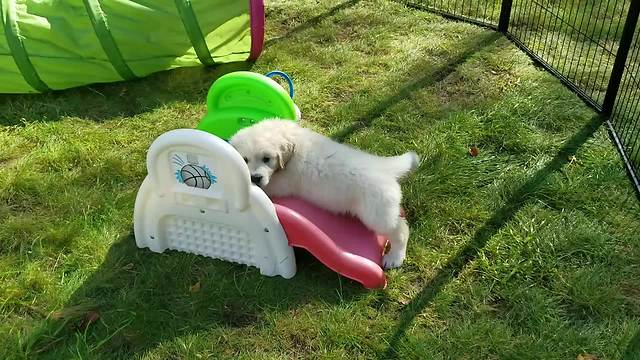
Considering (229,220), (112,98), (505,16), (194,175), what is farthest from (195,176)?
(505,16)

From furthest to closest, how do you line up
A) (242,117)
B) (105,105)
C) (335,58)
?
(335,58)
(105,105)
(242,117)

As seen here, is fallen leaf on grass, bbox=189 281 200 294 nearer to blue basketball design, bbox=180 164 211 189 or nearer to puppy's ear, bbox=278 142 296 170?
blue basketball design, bbox=180 164 211 189

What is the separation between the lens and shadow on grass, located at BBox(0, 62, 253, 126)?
4422 millimetres

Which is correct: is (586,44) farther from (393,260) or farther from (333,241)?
(333,241)

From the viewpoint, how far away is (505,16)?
18.2 feet

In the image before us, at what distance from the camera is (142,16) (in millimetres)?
4559

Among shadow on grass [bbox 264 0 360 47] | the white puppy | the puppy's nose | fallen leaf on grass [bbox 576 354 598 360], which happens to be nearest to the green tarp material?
shadow on grass [bbox 264 0 360 47]

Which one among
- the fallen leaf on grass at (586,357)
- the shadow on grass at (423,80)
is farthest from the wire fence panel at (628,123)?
the fallen leaf on grass at (586,357)

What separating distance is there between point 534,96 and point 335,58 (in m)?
1.62

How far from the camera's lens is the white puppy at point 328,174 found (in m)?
2.94

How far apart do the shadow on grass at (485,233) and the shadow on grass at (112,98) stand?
91.6 inches

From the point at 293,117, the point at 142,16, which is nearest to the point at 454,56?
the point at 293,117

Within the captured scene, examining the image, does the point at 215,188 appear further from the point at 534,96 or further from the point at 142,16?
the point at 534,96

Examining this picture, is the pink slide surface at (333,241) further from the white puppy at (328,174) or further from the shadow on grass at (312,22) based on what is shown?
the shadow on grass at (312,22)
